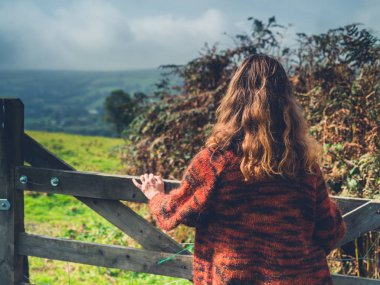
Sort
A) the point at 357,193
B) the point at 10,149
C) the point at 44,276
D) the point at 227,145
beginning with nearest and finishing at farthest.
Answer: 1. the point at 227,145
2. the point at 10,149
3. the point at 357,193
4. the point at 44,276

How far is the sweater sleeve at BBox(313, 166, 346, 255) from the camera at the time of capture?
8.08 ft

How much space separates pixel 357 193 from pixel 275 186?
289cm

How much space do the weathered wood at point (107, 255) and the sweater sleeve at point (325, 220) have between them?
1.03m

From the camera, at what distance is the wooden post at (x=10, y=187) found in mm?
3416

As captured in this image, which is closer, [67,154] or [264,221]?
[264,221]

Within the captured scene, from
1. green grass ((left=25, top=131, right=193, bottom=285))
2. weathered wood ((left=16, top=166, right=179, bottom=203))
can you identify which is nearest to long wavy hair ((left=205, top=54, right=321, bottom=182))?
weathered wood ((left=16, top=166, right=179, bottom=203))

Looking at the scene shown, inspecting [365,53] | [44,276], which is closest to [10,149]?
[44,276]

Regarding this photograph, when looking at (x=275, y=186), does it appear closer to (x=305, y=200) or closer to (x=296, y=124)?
(x=305, y=200)

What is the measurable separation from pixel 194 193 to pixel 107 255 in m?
1.33

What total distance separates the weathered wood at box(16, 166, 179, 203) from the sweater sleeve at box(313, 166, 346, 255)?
925mm

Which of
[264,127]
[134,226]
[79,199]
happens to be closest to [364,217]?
[264,127]

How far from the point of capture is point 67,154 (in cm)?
2042

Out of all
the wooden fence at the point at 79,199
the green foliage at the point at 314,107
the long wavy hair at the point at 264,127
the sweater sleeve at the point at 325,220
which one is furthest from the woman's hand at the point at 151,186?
the green foliage at the point at 314,107

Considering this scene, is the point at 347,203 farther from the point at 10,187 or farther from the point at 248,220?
the point at 10,187
